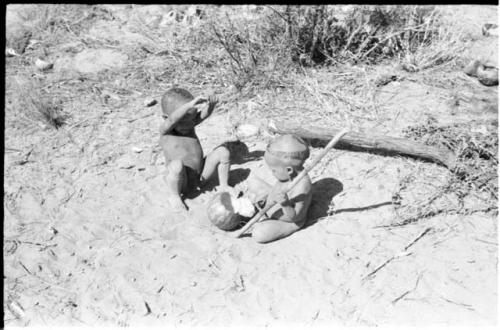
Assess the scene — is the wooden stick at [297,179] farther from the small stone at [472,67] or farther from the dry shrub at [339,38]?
the small stone at [472,67]

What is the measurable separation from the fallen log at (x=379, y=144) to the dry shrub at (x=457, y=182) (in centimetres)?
9

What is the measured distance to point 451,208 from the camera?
13.0 feet

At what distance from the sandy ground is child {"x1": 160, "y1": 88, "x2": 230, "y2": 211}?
0.17 m

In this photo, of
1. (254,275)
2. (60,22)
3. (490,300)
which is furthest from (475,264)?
(60,22)

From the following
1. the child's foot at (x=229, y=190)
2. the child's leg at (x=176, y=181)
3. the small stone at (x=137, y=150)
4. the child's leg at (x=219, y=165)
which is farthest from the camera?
the small stone at (x=137, y=150)

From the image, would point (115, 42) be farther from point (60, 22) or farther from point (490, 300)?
point (490, 300)

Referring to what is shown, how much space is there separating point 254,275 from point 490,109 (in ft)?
9.16

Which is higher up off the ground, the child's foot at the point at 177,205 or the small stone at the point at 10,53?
the child's foot at the point at 177,205

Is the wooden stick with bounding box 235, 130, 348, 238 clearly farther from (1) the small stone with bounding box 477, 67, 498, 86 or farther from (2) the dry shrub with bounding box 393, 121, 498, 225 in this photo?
(1) the small stone with bounding box 477, 67, 498, 86

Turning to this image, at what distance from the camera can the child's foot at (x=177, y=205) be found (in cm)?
409

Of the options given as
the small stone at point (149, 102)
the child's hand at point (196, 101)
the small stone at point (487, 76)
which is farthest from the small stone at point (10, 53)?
the small stone at point (487, 76)

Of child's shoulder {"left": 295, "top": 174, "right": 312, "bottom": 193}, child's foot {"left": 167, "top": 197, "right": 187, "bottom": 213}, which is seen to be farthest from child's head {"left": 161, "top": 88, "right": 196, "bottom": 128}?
child's shoulder {"left": 295, "top": 174, "right": 312, "bottom": 193}

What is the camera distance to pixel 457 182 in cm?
411

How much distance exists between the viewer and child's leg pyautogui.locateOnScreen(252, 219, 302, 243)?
375 cm
